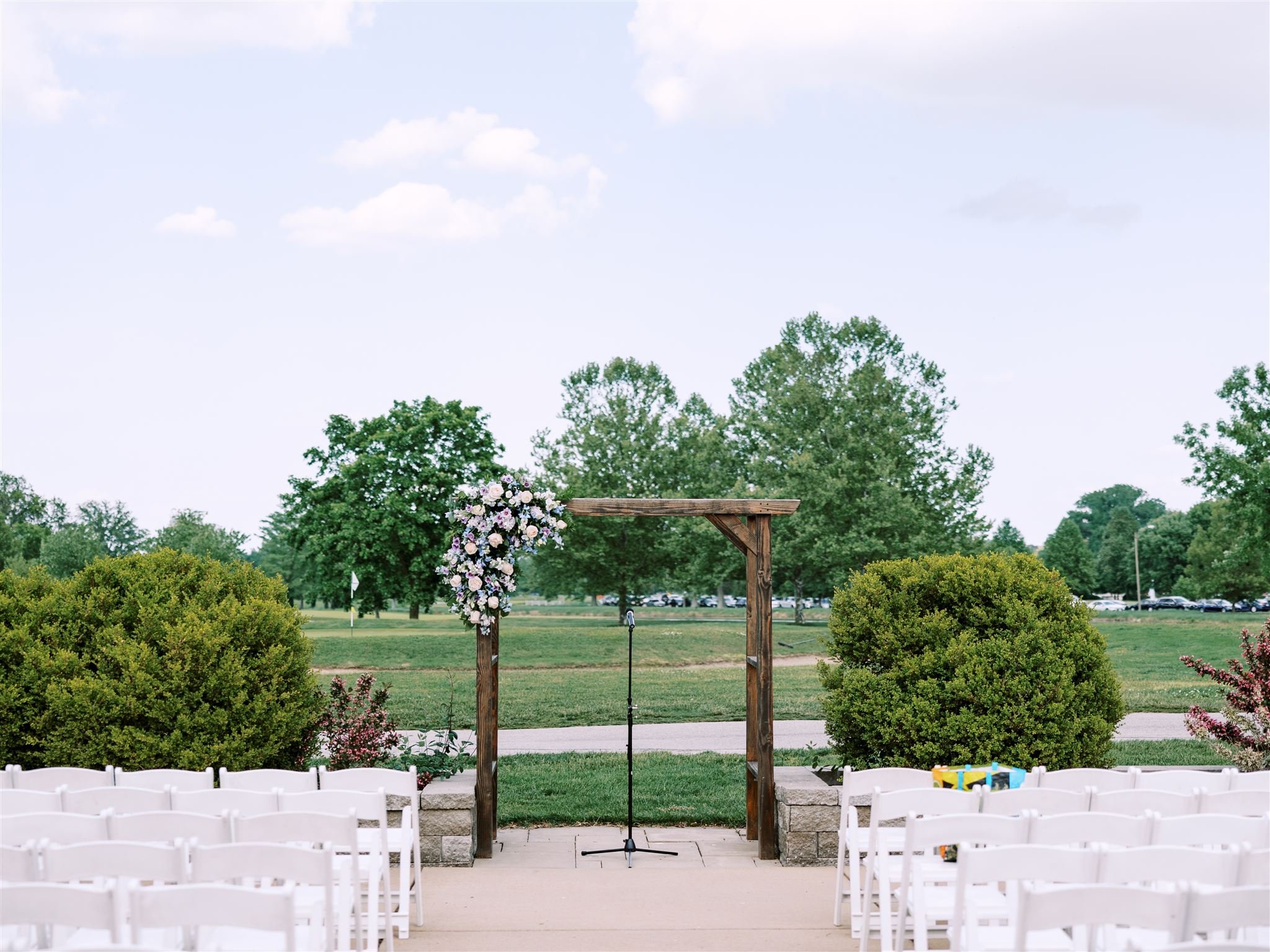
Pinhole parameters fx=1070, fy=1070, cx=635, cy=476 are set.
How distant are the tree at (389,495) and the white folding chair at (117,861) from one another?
34.0 m

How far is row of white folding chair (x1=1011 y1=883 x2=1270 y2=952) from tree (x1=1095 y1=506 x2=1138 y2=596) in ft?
287

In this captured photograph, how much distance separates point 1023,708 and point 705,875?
275cm

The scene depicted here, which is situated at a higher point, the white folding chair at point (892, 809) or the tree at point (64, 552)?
the tree at point (64, 552)

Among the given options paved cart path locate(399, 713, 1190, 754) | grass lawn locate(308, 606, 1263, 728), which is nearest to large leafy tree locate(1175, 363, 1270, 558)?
grass lawn locate(308, 606, 1263, 728)

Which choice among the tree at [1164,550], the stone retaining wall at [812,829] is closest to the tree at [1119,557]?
the tree at [1164,550]

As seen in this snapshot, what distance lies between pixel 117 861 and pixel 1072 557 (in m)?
80.2

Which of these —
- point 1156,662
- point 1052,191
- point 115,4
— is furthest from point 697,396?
point 115,4

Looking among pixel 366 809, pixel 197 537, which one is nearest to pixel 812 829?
pixel 366 809

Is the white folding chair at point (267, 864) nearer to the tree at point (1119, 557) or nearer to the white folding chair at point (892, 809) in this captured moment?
the white folding chair at point (892, 809)

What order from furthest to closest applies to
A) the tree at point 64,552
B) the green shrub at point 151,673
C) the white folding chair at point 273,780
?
the tree at point 64,552, the green shrub at point 151,673, the white folding chair at point 273,780

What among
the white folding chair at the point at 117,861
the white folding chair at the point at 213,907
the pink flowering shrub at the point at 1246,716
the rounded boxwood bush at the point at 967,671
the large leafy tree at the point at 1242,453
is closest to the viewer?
the white folding chair at the point at 213,907

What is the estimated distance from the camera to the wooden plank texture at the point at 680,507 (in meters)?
8.50

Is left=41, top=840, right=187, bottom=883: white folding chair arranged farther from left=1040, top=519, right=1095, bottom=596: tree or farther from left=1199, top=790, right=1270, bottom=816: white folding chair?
left=1040, top=519, right=1095, bottom=596: tree

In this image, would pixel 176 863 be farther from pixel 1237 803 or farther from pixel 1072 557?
pixel 1072 557
